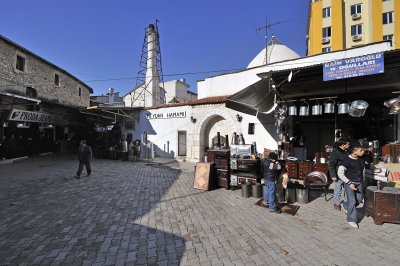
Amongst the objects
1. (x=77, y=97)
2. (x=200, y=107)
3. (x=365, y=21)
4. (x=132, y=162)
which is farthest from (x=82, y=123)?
(x=365, y=21)

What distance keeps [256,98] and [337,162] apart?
4849 millimetres

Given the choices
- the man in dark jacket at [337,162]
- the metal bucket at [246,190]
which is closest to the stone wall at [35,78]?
the metal bucket at [246,190]

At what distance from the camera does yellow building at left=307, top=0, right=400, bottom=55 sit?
1081 inches

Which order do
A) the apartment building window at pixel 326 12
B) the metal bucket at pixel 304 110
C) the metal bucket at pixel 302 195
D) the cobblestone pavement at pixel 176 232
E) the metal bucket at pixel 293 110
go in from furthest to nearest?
the apartment building window at pixel 326 12 < the metal bucket at pixel 293 110 < the metal bucket at pixel 304 110 < the metal bucket at pixel 302 195 < the cobblestone pavement at pixel 176 232

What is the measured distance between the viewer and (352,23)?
29.7 meters

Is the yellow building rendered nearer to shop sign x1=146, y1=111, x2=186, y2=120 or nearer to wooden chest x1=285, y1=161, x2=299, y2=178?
shop sign x1=146, y1=111, x2=186, y2=120

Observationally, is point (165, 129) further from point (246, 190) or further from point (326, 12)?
point (326, 12)

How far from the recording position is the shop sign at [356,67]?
605 cm

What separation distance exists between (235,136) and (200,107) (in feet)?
12.0

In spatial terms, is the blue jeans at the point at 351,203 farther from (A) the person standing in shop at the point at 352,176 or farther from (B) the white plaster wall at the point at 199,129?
(B) the white plaster wall at the point at 199,129

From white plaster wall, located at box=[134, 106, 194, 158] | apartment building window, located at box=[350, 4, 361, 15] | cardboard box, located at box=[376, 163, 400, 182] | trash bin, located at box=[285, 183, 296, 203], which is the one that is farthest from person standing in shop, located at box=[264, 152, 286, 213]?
apartment building window, located at box=[350, 4, 361, 15]

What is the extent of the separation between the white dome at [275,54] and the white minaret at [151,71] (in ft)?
30.7

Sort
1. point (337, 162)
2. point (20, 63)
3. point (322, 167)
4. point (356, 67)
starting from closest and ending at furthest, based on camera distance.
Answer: point (337, 162), point (356, 67), point (322, 167), point (20, 63)

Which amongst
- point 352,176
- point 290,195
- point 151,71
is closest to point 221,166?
point 290,195
